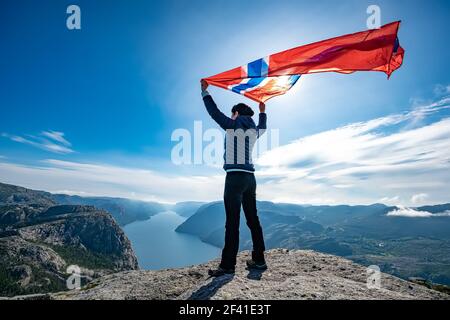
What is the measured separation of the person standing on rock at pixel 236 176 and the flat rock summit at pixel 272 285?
0.62 m

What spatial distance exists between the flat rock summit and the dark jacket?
274cm

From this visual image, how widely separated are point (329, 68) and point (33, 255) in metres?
254

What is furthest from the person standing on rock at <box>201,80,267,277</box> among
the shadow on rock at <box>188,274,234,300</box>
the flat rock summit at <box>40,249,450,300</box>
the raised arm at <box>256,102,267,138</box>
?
the flat rock summit at <box>40,249,450,300</box>

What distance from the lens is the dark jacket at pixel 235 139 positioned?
6.50 m

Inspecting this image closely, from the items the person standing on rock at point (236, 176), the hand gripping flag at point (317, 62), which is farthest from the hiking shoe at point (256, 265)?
the hand gripping flag at point (317, 62)

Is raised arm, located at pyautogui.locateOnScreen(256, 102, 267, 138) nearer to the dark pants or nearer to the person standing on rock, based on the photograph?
the person standing on rock

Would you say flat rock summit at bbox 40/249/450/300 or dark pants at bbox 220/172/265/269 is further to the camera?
dark pants at bbox 220/172/265/269

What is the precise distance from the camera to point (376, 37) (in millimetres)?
7195

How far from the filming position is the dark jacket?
6500mm

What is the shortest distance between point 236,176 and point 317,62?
4.45 metres

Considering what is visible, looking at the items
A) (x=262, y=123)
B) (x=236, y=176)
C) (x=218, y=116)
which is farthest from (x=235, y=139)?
(x=262, y=123)

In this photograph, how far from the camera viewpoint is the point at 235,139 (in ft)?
21.6

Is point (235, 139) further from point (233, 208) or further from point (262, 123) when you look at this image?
point (233, 208)
